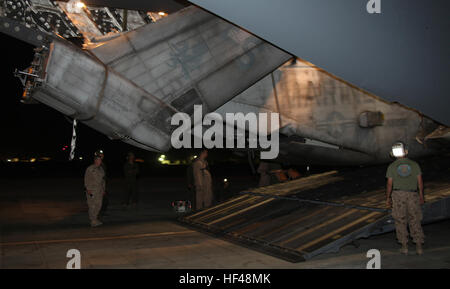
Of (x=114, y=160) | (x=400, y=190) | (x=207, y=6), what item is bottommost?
(x=400, y=190)

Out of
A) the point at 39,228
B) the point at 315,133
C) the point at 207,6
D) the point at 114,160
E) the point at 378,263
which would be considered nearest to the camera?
the point at 207,6

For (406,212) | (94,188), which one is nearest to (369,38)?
(406,212)

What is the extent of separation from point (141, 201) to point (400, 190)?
11.5 meters

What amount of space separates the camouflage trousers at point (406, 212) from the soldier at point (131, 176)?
30.9 ft

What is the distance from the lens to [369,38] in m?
5.62

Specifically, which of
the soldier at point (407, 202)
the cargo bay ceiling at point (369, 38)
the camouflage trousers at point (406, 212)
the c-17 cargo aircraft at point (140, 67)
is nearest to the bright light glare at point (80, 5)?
the c-17 cargo aircraft at point (140, 67)

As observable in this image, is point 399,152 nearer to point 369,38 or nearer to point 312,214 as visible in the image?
point 312,214

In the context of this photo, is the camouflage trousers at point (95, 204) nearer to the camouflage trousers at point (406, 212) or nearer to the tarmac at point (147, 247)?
the tarmac at point (147, 247)

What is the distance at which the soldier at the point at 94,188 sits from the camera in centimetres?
1068

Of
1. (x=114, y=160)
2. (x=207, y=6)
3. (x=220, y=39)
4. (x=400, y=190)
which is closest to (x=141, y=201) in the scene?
(x=220, y=39)

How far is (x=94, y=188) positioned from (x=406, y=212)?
7.24 metres

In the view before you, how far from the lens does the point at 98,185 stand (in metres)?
10.7
